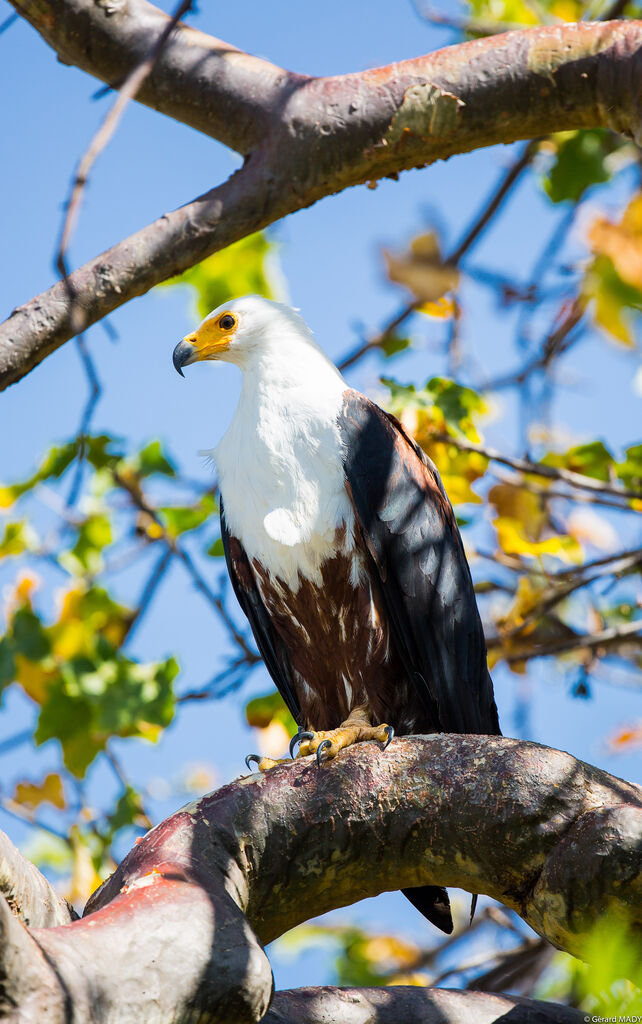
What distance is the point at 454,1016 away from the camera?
2623mm

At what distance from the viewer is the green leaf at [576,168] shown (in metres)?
4.18

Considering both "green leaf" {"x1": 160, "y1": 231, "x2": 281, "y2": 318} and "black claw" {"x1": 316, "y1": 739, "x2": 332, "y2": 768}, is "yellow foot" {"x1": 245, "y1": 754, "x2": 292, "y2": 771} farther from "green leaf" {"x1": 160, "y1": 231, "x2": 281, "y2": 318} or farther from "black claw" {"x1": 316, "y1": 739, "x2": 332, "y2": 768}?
"green leaf" {"x1": 160, "y1": 231, "x2": 281, "y2": 318}

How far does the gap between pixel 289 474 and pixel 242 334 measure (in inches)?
36.5

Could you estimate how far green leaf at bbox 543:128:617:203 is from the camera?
13.7ft

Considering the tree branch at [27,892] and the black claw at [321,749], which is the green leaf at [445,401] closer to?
the black claw at [321,749]

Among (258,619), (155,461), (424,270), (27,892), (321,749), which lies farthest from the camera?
(155,461)

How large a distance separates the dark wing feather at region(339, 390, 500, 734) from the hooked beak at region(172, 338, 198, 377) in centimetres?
91

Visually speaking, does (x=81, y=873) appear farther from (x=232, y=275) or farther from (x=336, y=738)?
(x=232, y=275)

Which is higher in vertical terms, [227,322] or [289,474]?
[227,322]

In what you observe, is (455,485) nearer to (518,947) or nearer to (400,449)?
(400,449)

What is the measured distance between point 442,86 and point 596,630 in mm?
2479

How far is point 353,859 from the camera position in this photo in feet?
8.01

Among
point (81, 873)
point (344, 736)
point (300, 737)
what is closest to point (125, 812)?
point (81, 873)

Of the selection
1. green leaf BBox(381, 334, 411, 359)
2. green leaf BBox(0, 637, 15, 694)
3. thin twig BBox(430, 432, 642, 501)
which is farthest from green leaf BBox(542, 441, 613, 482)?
green leaf BBox(0, 637, 15, 694)
